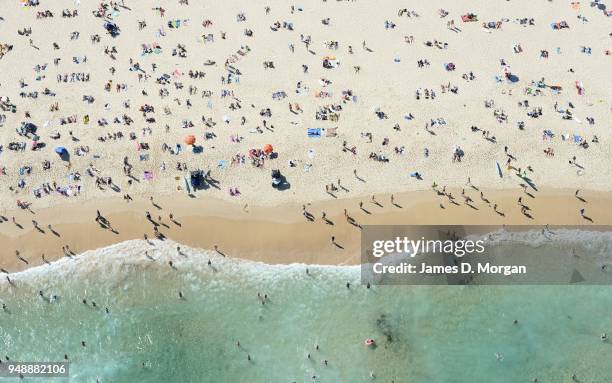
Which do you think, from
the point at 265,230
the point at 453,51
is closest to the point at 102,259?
the point at 265,230

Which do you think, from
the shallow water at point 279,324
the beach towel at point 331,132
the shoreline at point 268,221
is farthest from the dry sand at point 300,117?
the shallow water at point 279,324

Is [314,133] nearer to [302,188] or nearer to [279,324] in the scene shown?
[302,188]

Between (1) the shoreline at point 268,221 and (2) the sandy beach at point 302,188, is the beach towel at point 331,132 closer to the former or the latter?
(2) the sandy beach at point 302,188

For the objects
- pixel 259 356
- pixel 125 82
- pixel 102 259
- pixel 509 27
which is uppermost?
pixel 509 27

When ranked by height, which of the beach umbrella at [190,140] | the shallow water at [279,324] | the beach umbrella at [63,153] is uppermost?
the beach umbrella at [190,140]

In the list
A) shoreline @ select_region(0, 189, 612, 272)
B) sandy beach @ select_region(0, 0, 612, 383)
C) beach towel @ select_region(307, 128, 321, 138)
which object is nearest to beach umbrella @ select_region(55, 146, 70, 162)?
sandy beach @ select_region(0, 0, 612, 383)

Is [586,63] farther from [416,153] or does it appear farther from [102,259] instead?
[102,259]

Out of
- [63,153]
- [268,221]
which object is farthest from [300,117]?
[63,153]
